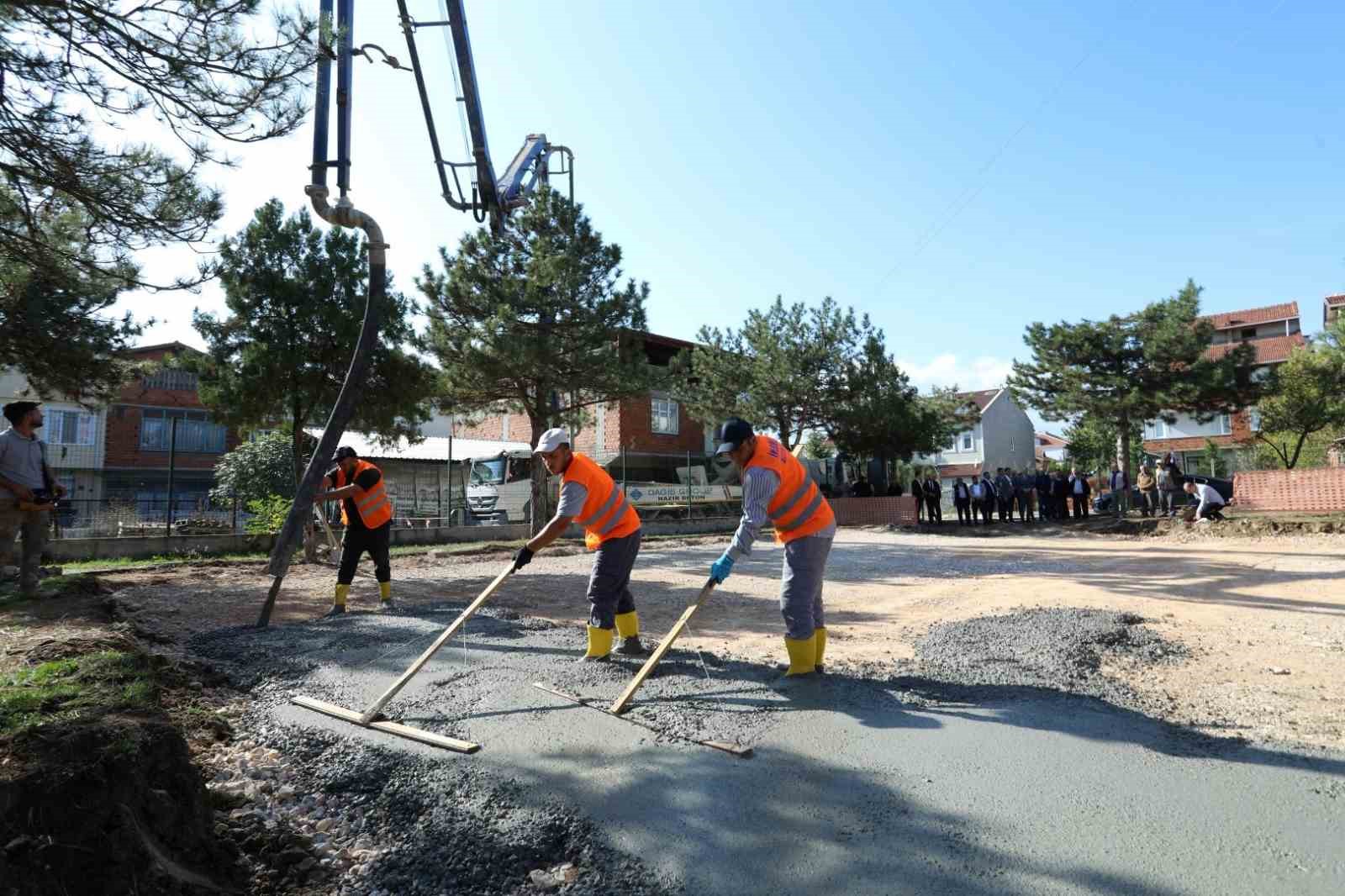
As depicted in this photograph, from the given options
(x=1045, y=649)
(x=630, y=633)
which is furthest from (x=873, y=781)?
(x=1045, y=649)

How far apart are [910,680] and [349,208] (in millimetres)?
6058

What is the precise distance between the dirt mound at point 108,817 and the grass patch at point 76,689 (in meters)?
0.29

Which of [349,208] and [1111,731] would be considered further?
[349,208]

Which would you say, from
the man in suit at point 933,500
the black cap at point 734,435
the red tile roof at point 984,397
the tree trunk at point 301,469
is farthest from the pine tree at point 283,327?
the red tile roof at point 984,397

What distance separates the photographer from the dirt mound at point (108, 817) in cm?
245

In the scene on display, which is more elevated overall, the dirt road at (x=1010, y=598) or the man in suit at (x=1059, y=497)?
the man in suit at (x=1059, y=497)

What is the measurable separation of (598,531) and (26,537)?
18.2 ft

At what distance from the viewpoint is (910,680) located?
454cm

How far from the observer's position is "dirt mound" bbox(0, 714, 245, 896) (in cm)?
245

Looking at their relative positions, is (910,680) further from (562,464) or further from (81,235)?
(81,235)

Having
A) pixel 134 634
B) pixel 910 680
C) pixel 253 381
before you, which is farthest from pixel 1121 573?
pixel 253 381

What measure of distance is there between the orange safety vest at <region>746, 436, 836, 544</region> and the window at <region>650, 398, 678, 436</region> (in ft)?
82.0

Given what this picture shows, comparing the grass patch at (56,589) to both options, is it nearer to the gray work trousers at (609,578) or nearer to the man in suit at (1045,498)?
the gray work trousers at (609,578)

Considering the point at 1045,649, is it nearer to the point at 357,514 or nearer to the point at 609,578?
the point at 609,578
